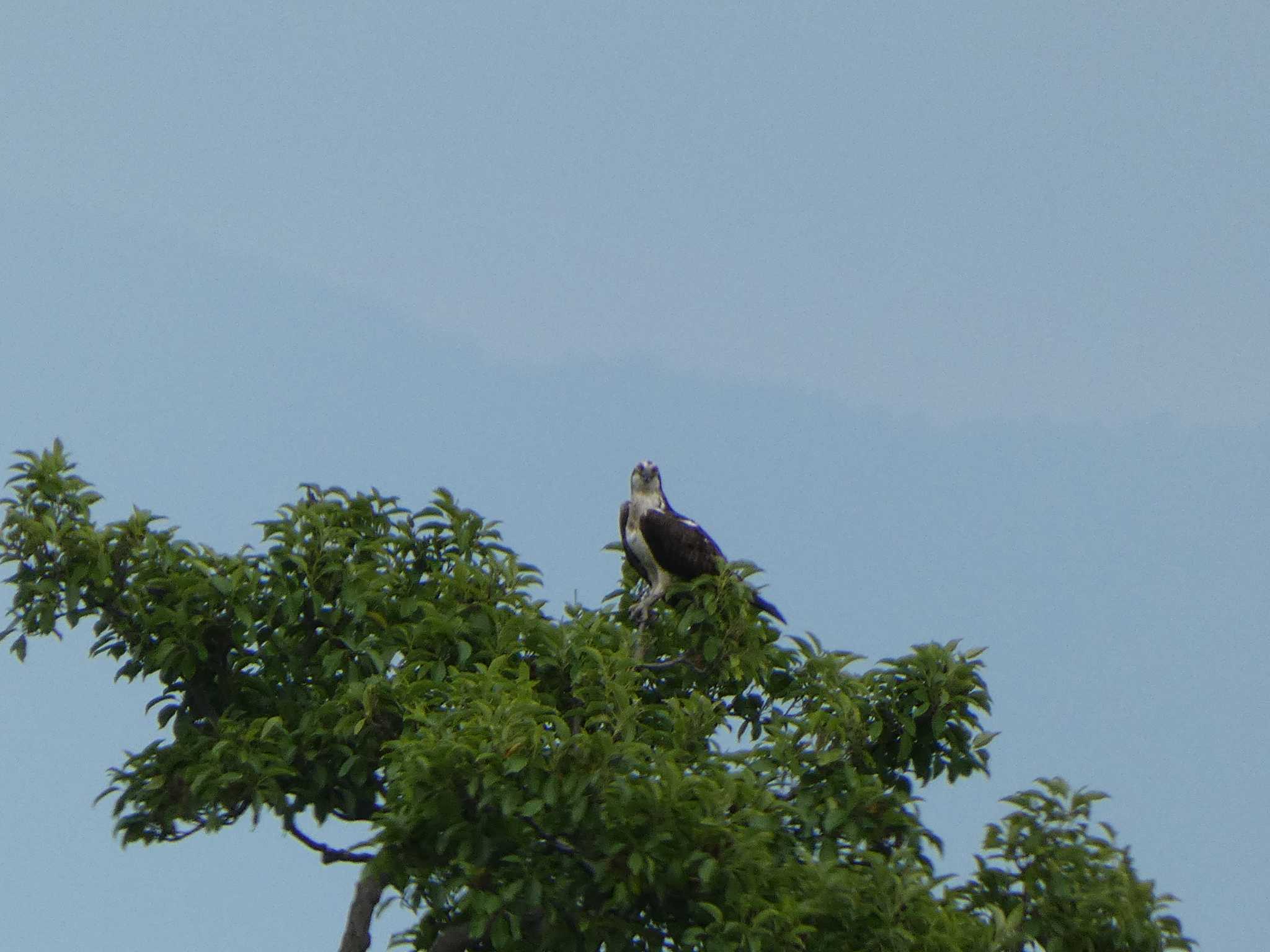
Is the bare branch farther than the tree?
Yes

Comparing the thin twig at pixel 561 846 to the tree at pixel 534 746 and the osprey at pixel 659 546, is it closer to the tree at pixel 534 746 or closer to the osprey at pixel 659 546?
the tree at pixel 534 746

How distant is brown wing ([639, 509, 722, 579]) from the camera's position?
56.8ft

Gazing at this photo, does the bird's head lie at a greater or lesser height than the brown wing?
greater

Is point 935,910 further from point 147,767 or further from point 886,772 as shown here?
point 147,767

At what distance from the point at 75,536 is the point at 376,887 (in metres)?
4.23

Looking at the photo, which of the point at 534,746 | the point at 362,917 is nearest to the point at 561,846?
the point at 534,746

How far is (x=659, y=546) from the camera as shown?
57.8 ft

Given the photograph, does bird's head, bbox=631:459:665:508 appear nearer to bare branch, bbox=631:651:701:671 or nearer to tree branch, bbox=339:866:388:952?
bare branch, bbox=631:651:701:671

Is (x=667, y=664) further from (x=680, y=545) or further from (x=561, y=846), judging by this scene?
(x=561, y=846)

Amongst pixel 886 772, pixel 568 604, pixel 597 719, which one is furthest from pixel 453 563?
pixel 886 772

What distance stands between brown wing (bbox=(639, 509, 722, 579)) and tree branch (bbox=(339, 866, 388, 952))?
13.1ft

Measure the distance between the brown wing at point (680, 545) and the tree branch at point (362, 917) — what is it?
4002 millimetres

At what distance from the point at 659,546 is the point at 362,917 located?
4393 millimetres

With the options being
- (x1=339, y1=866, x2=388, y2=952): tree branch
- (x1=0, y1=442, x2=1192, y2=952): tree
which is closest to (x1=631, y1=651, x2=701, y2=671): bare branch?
(x1=0, y1=442, x2=1192, y2=952): tree
